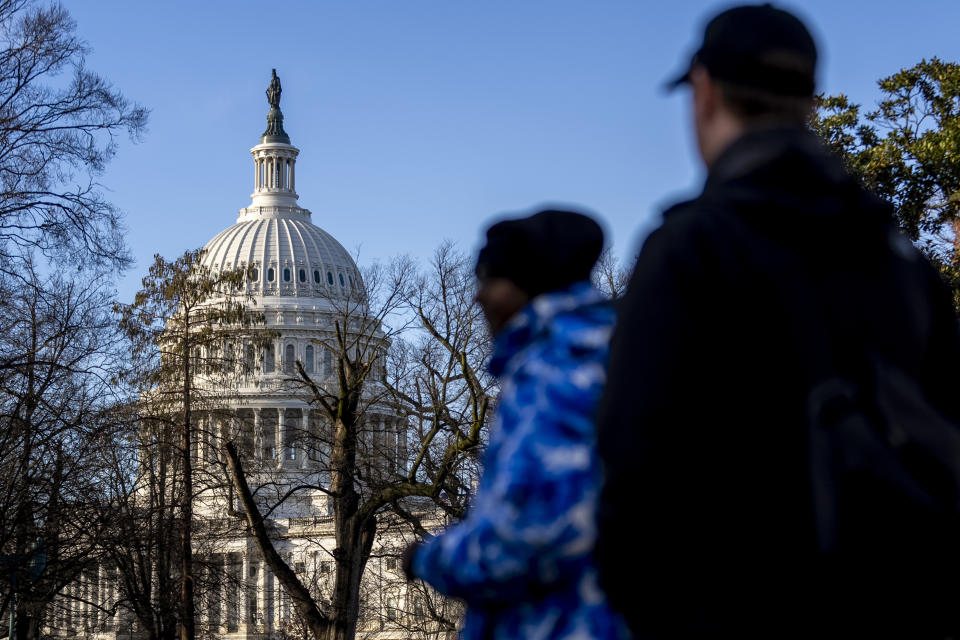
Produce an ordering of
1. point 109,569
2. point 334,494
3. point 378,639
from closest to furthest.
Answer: point 334,494
point 109,569
point 378,639

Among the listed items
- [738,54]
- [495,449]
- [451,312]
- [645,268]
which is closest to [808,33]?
[738,54]

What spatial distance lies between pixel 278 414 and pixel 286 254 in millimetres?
24600

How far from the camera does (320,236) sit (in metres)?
118

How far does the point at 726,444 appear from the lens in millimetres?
2264

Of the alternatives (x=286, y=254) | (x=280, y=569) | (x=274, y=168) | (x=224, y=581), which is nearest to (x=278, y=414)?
(x=286, y=254)

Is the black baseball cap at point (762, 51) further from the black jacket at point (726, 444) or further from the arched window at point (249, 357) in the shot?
the arched window at point (249, 357)

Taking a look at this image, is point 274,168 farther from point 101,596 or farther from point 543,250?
→ point 543,250

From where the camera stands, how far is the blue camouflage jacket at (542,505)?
Result: 8.75ft

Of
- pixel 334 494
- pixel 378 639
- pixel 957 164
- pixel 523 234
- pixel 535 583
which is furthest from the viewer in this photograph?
pixel 378 639

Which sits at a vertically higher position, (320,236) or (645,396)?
(320,236)

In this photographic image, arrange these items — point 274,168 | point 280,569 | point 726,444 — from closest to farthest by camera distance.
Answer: point 726,444
point 280,569
point 274,168

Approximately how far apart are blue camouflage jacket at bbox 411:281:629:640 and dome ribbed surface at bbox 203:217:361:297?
103 meters

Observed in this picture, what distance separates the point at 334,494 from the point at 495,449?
76.2 feet

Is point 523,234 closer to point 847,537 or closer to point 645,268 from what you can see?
point 645,268
